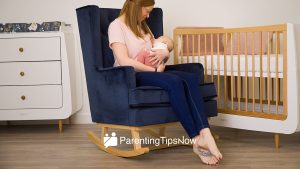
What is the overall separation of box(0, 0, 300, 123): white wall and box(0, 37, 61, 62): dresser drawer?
43 centimetres

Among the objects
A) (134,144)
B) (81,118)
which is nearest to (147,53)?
(134,144)

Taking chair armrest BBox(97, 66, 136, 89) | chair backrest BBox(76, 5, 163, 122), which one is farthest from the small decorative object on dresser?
chair armrest BBox(97, 66, 136, 89)

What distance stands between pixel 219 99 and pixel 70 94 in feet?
3.47

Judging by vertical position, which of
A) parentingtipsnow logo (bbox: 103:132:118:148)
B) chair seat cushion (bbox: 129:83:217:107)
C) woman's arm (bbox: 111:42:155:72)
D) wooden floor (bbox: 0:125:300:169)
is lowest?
wooden floor (bbox: 0:125:300:169)

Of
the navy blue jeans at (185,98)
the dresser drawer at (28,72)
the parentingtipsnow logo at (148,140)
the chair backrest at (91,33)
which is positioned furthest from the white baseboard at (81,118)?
the navy blue jeans at (185,98)

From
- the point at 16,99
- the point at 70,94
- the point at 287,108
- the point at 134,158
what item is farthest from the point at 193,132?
the point at 16,99

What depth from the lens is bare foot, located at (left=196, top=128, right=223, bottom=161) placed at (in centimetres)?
214

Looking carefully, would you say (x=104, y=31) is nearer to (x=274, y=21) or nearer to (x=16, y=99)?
(x=16, y=99)

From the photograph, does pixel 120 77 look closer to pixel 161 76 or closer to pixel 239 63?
pixel 161 76

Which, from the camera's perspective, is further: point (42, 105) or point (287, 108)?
point (42, 105)

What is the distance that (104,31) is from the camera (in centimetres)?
274

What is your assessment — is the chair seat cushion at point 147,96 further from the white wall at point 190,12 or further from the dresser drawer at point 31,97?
the white wall at point 190,12

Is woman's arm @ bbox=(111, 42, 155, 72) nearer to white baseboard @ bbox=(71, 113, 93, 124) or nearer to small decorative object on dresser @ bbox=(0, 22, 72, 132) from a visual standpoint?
small decorative object on dresser @ bbox=(0, 22, 72, 132)

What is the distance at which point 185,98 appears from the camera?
219 cm
